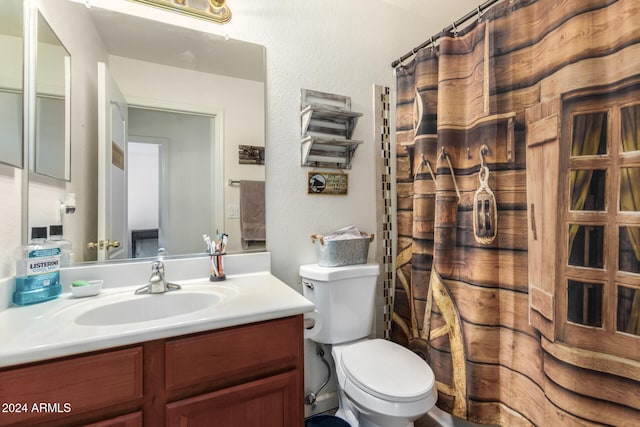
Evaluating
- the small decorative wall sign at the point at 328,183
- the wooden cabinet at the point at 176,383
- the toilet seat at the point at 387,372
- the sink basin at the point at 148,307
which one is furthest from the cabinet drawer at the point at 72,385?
the small decorative wall sign at the point at 328,183

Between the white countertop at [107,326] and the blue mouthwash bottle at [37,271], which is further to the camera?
the blue mouthwash bottle at [37,271]

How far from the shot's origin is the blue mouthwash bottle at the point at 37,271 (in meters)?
0.89

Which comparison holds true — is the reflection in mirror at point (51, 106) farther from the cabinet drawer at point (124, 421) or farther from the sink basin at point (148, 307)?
the cabinet drawer at point (124, 421)

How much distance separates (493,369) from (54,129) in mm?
1925

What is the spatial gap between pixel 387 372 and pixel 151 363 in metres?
0.85

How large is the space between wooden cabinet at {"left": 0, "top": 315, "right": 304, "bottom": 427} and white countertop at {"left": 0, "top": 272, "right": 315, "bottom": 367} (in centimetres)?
4

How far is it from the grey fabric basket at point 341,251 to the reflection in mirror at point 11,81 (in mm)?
1157

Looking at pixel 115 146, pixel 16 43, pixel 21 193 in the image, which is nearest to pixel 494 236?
pixel 115 146

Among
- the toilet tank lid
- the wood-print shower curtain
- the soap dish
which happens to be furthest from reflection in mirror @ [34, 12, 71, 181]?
the wood-print shower curtain

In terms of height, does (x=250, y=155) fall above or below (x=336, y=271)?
above

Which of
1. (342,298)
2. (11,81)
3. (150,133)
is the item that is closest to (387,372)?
(342,298)

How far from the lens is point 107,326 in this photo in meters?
0.73

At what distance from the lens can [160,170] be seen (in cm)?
123

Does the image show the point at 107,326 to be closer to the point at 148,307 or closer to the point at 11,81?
the point at 148,307
